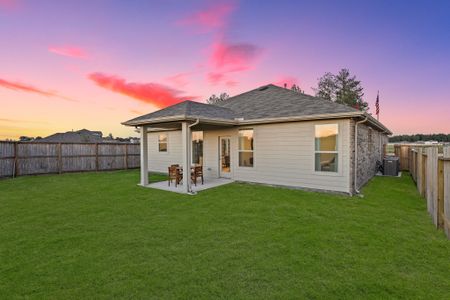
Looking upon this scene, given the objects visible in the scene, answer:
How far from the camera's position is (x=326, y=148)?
7828 mm

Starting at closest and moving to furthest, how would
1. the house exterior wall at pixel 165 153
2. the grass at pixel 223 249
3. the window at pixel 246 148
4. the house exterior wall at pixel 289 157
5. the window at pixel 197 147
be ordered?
the grass at pixel 223 249
the house exterior wall at pixel 289 157
the window at pixel 246 148
the window at pixel 197 147
the house exterior wall at pixel 165 153

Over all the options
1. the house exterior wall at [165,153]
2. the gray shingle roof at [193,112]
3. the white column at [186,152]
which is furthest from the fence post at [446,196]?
the house exterior wall at [165,153]

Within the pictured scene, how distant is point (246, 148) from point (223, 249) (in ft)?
21.3

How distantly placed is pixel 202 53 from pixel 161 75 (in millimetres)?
2676

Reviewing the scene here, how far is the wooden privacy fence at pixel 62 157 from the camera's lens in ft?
37.7

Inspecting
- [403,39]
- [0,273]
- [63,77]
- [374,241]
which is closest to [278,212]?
[374,241]

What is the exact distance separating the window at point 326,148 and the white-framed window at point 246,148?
108 inches

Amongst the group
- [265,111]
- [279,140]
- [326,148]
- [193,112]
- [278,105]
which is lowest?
[326,148]

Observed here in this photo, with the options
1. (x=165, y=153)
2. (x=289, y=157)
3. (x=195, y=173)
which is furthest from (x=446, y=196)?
(x=165, y=153)

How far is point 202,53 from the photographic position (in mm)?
11227

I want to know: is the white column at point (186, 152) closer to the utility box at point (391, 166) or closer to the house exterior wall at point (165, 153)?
the house exterior wall at point (165, 153)

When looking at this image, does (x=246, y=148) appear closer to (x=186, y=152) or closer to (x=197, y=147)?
(x=186, y=152)

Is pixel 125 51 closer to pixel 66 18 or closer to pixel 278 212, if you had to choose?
pixel 66 18

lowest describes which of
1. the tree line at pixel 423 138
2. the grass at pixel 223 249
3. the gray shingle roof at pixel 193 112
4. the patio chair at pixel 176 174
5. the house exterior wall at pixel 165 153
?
the grass at pixel 223 249
